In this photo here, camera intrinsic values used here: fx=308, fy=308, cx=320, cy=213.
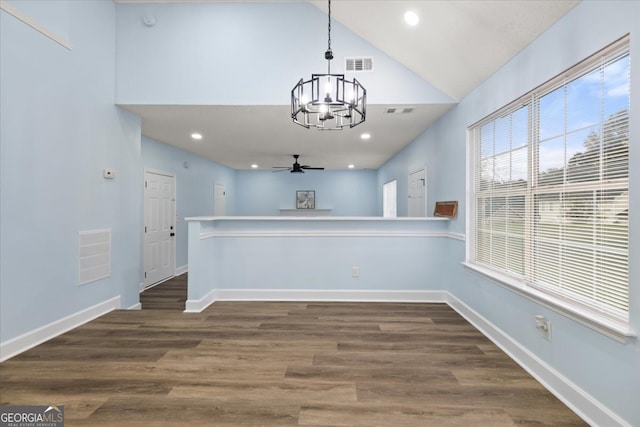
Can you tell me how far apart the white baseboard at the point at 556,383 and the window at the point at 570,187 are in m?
0.49

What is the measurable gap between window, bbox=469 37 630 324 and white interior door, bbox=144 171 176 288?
506 centimetres

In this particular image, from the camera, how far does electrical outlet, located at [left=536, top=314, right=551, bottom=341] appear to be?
2.11m

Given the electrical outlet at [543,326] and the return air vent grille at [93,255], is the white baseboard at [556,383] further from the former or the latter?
the return air vent grille at [93,255]

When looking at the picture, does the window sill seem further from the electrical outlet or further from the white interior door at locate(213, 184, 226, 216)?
the white interior door at locate(213, 184, 226, 216)

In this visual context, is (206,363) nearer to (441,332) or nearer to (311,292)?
(311,292)

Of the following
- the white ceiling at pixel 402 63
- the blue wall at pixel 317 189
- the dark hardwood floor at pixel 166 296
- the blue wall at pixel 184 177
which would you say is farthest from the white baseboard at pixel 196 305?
the blue wall at pixel 317 189

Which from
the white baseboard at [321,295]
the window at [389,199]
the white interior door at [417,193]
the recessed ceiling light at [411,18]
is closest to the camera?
the recessed ceiling light at [411,18]

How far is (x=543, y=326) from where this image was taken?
2150mm

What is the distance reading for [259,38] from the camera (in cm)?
364

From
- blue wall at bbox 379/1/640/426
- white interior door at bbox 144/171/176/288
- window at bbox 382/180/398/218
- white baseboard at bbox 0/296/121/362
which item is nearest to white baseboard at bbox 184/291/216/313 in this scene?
white baseboard at bbox 0/296/121/362

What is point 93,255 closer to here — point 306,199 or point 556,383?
point 556,383

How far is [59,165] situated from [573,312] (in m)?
4.30

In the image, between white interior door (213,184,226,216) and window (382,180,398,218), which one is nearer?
window (382,180,398,218)

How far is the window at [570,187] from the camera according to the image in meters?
1.66
